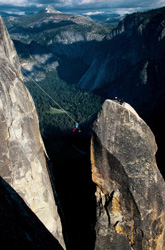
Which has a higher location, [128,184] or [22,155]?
[22,155]

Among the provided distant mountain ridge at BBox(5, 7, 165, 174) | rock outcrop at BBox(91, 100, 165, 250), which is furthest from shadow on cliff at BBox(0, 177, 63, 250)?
distant mountain ridge at BBox(5, 7, 165, 174)

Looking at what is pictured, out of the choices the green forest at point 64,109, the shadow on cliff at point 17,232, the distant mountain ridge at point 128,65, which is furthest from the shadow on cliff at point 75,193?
the distant mountain ridge at point 128,65

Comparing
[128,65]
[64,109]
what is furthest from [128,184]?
[128,65]

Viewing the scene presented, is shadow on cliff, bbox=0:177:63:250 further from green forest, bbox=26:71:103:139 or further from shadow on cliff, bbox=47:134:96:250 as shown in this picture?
green forest, bbox=26:71:103:139

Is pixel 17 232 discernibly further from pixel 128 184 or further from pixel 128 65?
pixel 128 65

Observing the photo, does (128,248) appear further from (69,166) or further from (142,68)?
(142,68)

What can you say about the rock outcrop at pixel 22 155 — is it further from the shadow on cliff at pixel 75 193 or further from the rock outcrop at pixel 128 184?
the rock outcrop at pixel 128 184

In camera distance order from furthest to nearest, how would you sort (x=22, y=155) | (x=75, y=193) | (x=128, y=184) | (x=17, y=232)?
(x=75, y=193) → (x=22, y=155) → (x=128, y=184) → (x=17, y=232)
